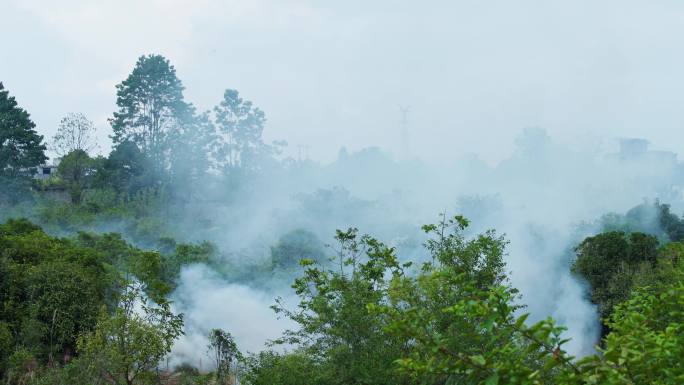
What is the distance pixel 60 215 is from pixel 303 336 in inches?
869

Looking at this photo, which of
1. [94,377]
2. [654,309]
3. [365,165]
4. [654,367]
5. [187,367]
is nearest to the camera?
[654,367]

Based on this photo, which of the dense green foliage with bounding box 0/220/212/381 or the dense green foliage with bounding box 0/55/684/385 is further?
the dense green foliage with bounding box 0/220/212/381

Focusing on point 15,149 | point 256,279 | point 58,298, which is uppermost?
point 15,149

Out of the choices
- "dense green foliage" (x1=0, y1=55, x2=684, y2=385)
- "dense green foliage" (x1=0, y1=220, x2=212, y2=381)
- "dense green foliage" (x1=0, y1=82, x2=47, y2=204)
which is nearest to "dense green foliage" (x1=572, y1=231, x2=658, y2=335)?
"dense green foliage" (x1=0, y1=55, x2=684, y2=385)

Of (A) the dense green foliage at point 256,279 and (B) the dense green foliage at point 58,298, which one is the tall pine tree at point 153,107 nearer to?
(A) the dense green foliage at point 256,279

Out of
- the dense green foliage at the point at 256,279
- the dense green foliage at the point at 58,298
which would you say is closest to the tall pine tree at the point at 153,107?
the dense green foliage at the point at 256,279

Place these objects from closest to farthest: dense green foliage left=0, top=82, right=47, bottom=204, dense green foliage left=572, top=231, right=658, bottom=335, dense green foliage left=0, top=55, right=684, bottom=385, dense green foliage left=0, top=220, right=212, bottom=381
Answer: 1. dense green foliage left=0, top=55, right=684, bottom=385
2. dense green foliage left=0, top=220, right=212, bottom=381
3. dense green foliage left=572, top=231, right=658, bottom=335
4. dense green foliage left=0, top=82, right=47, bottom=204

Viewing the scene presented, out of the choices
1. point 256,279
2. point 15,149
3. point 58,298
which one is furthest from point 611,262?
point 15,149

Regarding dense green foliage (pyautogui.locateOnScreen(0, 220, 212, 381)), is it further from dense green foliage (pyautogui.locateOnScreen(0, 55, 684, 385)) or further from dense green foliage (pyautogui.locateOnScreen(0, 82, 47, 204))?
dense green foliage (pyautogui.locateOnScreen(0, 82, 47, 204))

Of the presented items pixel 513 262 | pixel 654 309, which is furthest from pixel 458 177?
pixel 654 309

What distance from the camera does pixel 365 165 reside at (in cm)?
4097

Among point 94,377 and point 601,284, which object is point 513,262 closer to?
point 601,284

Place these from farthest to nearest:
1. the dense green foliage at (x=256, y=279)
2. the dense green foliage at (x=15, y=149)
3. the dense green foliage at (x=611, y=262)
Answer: the dense green foliage at (x=15, y=149) < the dense green foliage at (x=611, y=262) < the dense green foliage at (x=256, y=279)

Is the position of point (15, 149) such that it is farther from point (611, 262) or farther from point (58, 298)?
point (611, 262)
